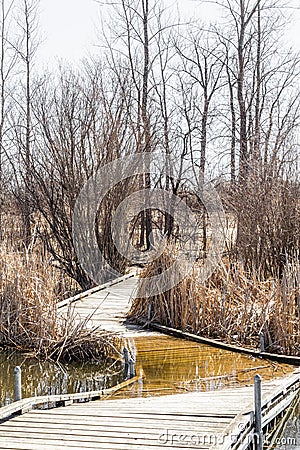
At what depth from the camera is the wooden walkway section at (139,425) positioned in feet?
12.3

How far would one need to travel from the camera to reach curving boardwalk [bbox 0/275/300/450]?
376 centimetres

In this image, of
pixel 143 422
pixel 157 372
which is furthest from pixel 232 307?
pixel 143 422

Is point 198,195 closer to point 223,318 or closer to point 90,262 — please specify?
point 90,262

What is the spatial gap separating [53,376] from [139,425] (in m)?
2.49

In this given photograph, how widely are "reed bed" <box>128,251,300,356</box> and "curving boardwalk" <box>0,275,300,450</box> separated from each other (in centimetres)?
155

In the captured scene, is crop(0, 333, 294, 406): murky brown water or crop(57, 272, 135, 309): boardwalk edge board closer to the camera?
crop(0, 333, 294, 406): murky brown water

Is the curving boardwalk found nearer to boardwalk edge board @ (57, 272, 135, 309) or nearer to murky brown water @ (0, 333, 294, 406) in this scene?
murky brown water @ (0, 333, 294, 406)

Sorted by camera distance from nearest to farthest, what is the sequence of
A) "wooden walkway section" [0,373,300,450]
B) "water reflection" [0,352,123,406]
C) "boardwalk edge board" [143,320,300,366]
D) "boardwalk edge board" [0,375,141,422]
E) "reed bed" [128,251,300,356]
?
"wooden walkway section" [0,373,300,450] → "boardwalk edge board" [0,375,141,422] → "water reflection" [0,352,123,406] → "boardwalk edge board" [143,320,300,366] → "reed bed" [128,251,300,356]

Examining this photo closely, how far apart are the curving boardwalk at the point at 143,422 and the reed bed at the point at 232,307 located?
1.55m

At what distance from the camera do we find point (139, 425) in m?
4.03

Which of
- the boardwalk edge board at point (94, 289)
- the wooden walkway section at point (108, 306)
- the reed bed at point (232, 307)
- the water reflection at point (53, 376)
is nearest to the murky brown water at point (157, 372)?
the water reflection at point (53, 376)

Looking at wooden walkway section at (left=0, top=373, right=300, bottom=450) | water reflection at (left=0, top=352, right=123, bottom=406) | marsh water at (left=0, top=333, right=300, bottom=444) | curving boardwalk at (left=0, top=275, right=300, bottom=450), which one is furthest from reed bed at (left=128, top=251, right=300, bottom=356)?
wooden walkway section at (left=0, top=373, right=300, bottom=450)

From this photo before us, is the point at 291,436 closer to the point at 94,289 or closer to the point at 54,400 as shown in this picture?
the point at 54,400

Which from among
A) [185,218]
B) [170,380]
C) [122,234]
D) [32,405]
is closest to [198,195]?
[185,218]
